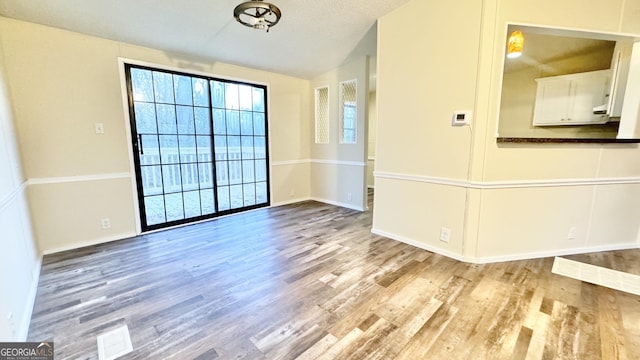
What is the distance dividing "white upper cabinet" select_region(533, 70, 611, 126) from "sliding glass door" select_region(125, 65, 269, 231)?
14.8ft

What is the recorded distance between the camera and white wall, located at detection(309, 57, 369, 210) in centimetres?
416

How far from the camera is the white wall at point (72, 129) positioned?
2516 millimetres

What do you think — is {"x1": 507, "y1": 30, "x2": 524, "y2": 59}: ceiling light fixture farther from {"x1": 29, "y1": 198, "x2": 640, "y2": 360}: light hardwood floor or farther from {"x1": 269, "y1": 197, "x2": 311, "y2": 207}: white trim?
{"x1": 269, "y1": 197, "x2": 311, "y2": 207}: white trim

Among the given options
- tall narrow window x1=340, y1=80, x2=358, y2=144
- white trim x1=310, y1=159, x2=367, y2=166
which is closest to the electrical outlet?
white trim x1=310, y1=159, x2=367, y2=166

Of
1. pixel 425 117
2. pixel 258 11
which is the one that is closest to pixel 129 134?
pixel 258 11

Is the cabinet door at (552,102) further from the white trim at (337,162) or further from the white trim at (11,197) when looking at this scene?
the white trim at (11,197)

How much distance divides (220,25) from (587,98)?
196 inches

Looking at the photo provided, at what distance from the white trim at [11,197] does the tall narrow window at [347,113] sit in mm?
3869

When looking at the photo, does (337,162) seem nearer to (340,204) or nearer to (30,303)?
(340,204)

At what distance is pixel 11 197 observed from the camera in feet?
5.93

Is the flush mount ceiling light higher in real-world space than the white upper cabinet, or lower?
higher

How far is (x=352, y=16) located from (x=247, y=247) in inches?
116

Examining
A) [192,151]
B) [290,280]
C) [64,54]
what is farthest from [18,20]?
[290,280]

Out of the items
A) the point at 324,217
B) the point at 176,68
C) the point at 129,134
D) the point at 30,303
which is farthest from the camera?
the point at 324,217
